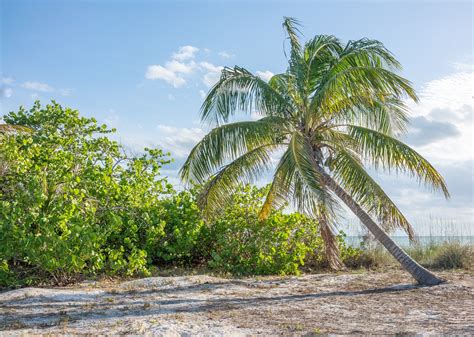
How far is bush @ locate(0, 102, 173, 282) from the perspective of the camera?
10797 millimetres

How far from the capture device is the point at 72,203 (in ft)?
36.2

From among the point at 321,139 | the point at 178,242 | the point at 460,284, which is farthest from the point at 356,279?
the point at 178,242

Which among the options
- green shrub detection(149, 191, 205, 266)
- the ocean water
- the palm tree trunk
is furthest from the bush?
the ocean water

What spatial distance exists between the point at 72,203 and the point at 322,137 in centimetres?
572

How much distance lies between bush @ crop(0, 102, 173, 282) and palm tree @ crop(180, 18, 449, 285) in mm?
1862

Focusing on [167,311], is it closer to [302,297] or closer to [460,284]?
[302,297]

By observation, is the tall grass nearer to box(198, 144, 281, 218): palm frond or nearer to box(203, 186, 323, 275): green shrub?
box(203, 186, 323, 275): green shrub

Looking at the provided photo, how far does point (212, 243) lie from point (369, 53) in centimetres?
657

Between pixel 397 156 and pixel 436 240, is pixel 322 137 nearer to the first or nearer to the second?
pixel 397 156

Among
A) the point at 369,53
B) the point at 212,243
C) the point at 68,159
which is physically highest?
the point at 369,53

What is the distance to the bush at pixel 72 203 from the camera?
35.4 feet

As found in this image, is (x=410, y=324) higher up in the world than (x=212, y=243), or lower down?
lower down

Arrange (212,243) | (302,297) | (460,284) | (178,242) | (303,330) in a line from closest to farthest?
(303,330) < (302,297) < (460,284) < (178,242) < (212,243)

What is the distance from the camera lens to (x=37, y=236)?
10.7m
